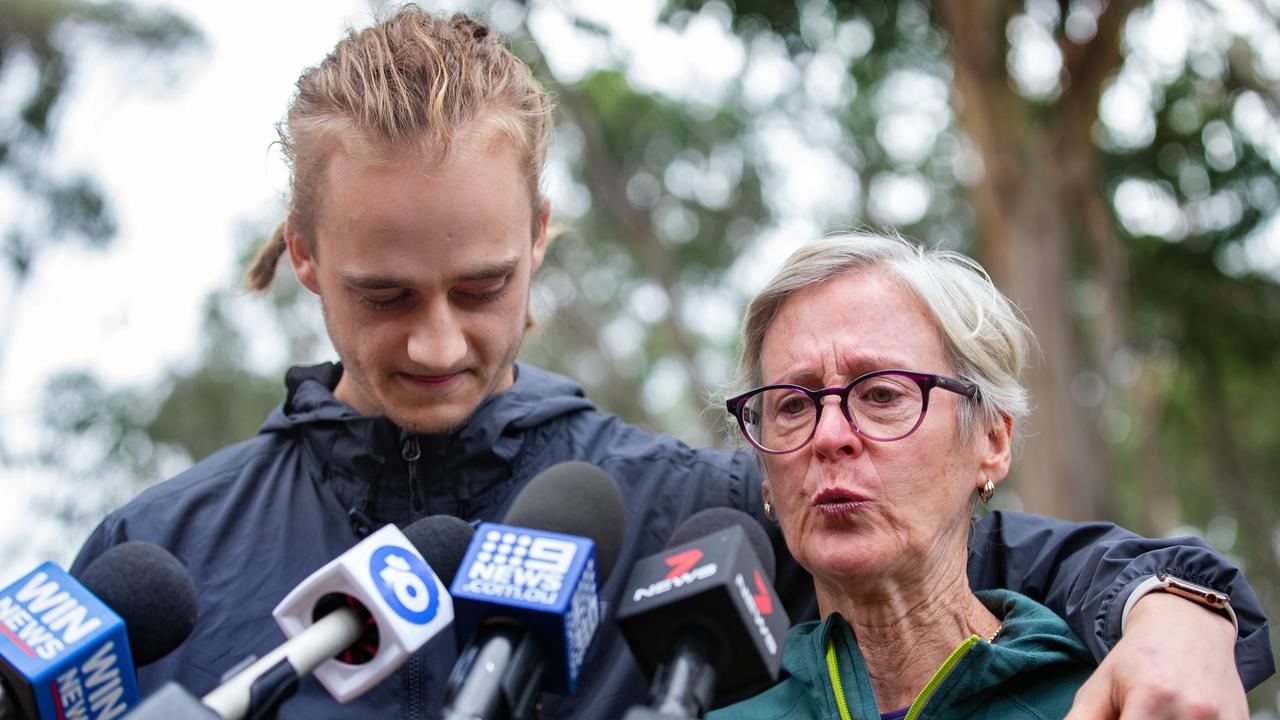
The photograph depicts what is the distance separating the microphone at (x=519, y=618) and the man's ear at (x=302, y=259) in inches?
53.9

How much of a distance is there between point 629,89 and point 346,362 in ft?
39.8

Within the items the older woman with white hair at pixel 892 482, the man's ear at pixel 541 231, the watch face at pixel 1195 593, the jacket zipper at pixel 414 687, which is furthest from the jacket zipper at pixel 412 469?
the watch face at pixel 1195 593

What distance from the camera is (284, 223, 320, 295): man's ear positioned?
2.99 meters

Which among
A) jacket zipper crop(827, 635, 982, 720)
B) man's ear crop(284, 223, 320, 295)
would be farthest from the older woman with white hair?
man's ear crop(284, 223, 320, 295)

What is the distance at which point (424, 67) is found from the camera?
2807mm

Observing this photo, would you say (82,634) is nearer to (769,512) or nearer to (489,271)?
(489,271)

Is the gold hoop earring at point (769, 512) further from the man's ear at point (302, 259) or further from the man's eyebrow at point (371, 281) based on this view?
the man's ear at point (302, 259)

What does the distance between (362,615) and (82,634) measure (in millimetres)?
404

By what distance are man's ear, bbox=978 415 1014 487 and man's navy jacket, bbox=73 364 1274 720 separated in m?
0.23

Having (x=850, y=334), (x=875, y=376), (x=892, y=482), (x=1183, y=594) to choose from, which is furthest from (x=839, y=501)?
(x=1183, y=594)

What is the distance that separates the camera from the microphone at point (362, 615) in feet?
5.67

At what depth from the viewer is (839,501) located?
106 inches

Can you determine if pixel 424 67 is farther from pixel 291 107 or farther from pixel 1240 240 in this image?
pixel 1240 240

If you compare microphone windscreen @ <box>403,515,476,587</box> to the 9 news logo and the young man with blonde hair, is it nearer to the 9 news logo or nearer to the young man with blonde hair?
the 9 news logo
